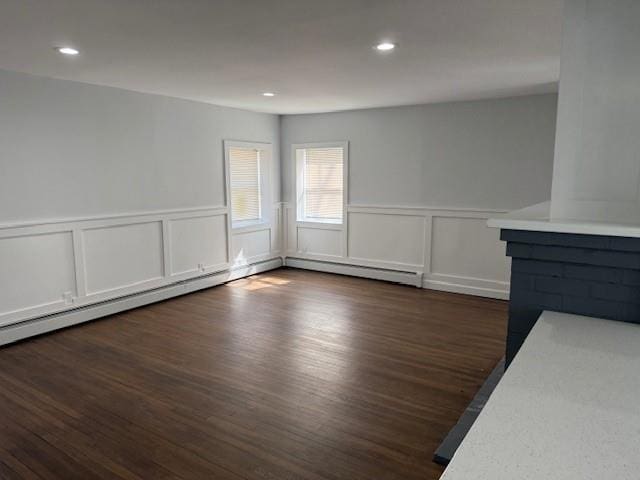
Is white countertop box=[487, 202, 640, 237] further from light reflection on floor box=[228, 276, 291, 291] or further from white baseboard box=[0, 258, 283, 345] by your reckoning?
light reflection on floor box=[228, 276, 291, 291]

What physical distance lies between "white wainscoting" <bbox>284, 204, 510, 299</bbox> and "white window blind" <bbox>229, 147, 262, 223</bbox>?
0.90m

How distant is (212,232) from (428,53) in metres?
3.79

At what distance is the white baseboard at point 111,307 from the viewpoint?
162 inches

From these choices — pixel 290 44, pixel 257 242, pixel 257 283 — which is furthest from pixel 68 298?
pixel 290 44

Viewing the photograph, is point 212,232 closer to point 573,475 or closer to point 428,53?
point 428,53

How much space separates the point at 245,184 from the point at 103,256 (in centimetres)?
254

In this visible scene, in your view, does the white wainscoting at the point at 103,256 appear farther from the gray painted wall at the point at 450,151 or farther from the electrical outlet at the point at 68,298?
the gray painted wall at the point at 450,151

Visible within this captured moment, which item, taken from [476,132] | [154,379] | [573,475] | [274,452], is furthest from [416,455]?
[476,132]

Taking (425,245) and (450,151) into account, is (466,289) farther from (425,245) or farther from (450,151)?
(450,151)

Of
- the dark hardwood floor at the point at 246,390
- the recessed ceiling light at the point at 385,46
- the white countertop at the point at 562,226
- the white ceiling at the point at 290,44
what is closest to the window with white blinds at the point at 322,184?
the white ceiling at the point at 290,44

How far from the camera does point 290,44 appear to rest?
10.1 feet

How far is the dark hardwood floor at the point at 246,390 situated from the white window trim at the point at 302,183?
1.93m

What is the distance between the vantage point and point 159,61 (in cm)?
354

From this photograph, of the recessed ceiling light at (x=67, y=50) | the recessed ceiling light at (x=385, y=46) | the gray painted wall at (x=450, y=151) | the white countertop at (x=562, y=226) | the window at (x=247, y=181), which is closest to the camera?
the white countertop at (x=562, y=226)
